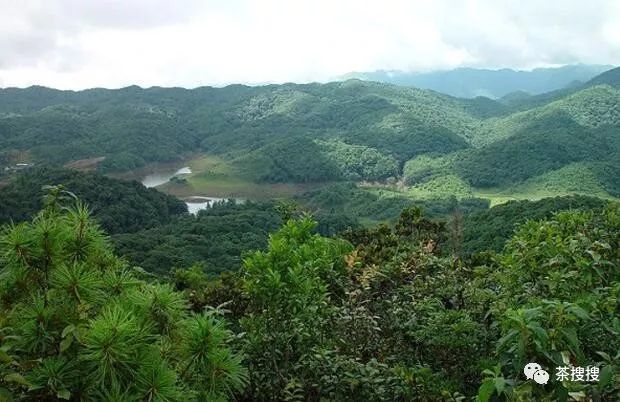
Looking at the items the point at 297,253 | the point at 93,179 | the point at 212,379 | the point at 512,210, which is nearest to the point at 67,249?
the point at 212,379

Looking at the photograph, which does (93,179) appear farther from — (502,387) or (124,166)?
(502,387)

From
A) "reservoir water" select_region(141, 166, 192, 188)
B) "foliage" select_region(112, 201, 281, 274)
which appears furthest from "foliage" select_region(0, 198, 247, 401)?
"reservoir water" select_region(141, 166, 192, 188)

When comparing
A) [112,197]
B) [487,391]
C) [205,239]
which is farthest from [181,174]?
[487,391]

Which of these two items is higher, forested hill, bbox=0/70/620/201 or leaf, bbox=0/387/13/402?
leaf, bbox=0/387/13/402

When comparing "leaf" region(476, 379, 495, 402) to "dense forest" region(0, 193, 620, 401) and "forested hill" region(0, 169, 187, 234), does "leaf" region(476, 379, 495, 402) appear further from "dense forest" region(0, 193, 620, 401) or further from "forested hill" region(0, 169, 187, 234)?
"forested hill" region(0, 169, 187, 234)

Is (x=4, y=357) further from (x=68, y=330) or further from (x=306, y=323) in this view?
(x=306, y=323)
